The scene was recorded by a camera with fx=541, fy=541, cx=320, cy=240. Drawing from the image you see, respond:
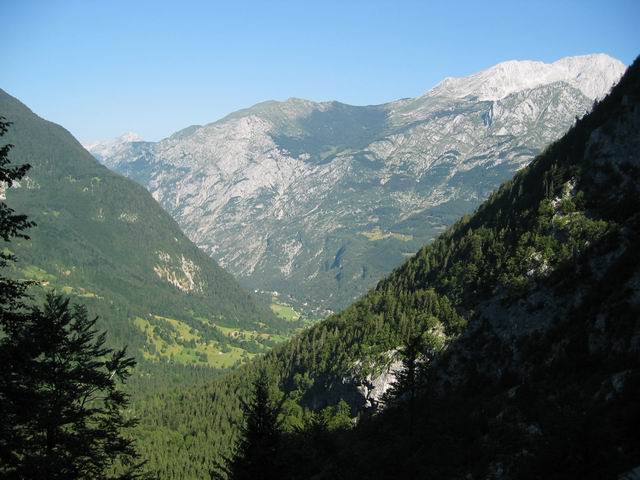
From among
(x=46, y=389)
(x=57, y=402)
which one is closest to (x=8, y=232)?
(x=57, y=402)

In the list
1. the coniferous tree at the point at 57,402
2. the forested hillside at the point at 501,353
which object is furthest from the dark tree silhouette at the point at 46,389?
the forested hillside at the point at 501,353

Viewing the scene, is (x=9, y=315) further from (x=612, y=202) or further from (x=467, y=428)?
(x=612, y=202)

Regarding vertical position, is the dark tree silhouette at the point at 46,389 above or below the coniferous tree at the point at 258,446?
above

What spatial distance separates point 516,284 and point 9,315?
89.5 meters

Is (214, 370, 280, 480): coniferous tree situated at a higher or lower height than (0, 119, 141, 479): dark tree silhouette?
lower

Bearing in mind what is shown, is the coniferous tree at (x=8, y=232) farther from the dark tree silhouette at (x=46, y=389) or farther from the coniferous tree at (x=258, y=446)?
the coniferous tree at (x=258, y=446)

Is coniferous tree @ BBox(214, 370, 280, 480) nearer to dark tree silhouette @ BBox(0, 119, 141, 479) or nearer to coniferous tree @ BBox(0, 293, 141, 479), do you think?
coniferous tree @ BBox(0, 293, 141, 479)

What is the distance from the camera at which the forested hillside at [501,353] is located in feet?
122

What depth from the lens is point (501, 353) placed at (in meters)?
79.2

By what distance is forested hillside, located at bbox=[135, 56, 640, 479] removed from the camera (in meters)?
37.1

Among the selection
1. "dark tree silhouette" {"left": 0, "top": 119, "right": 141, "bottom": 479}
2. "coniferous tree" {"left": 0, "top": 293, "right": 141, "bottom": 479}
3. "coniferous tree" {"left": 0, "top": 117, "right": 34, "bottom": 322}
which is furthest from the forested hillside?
"coniferous tree" {"left": 0, "top": 117, "right": 34, "bottom": 322}

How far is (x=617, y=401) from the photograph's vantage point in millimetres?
32625

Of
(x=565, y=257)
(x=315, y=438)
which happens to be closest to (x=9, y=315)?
(x=315, y=438)

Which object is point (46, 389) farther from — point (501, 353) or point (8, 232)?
point (501, 353)
